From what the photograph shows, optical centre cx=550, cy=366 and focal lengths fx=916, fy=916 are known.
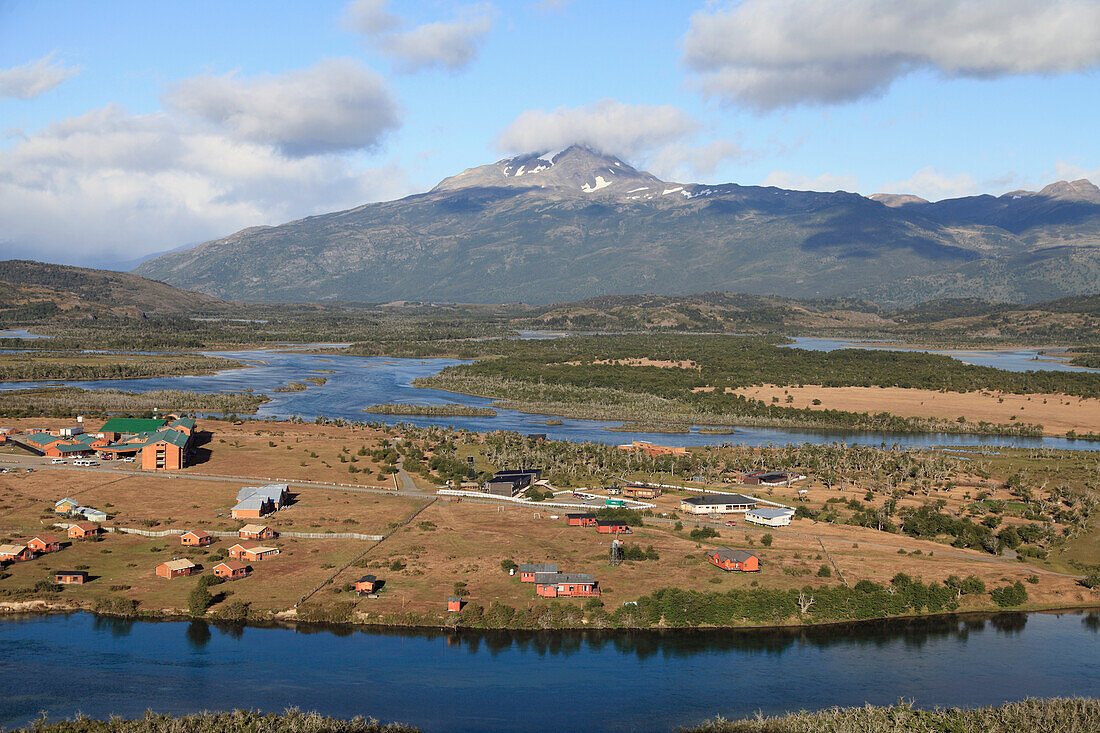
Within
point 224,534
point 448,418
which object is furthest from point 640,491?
point 448,418

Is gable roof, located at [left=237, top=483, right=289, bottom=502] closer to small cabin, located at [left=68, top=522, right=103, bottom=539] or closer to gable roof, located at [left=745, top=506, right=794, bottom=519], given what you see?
small cabin, located at [left=68, top=522, right=103, bottom=539]

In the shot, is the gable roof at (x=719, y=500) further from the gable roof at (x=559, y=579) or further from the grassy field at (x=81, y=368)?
the grassy field at (x=81, y=368)

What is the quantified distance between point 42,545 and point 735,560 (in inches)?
1976

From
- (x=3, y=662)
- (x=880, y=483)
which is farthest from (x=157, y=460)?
(x=880, y=483)

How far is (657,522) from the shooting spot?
76.4 meters

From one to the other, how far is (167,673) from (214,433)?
202 ft

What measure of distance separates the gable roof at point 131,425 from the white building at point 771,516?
64490mm

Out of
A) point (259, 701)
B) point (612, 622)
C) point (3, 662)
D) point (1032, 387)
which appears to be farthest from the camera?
point (1032, 387)

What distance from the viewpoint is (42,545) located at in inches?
2621

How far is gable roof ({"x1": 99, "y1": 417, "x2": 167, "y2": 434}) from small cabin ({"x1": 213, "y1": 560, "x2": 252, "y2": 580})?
41.9 metres

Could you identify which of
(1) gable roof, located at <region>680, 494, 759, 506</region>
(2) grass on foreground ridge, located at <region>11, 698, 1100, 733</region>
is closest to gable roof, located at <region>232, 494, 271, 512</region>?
(2) grass on foreground ridge, located at <region>11, 698, 1100, 733</region>

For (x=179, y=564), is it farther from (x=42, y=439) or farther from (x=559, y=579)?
(x=42, y=439)

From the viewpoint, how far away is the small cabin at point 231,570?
63250mm

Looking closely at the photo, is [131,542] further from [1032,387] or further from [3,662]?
[1032,387]
